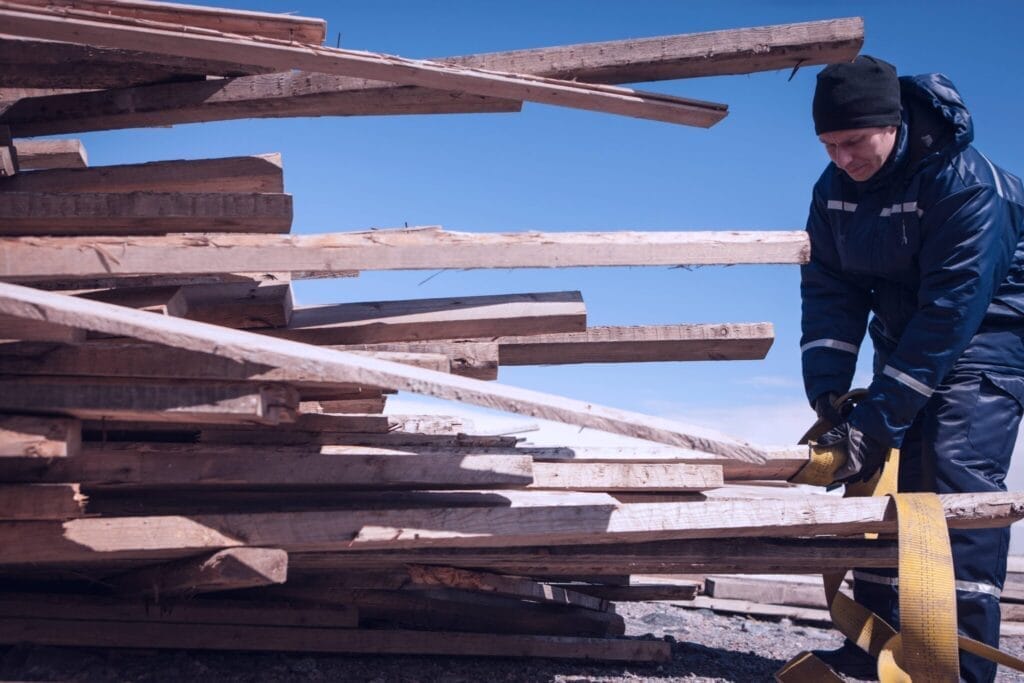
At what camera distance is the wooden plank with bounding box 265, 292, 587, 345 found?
3.27m

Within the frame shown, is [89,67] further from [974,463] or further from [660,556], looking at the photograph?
[974,463]

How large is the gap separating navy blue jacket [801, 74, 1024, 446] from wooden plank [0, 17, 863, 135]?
596mm

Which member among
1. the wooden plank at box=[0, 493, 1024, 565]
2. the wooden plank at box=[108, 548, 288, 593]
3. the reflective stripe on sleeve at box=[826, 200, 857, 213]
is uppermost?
the reflective stripe on sleeve at box=[826, 200, 857, 213]

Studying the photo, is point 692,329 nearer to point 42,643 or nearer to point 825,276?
point 825,276

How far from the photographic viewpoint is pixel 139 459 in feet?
9.71

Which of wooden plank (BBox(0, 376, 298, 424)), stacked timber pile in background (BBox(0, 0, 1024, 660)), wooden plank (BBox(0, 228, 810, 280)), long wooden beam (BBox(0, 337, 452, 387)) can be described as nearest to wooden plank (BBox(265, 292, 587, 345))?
stacked timber pile in background (BBox(0, 0, 1024, 660))

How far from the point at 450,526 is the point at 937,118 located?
2468 millimetres

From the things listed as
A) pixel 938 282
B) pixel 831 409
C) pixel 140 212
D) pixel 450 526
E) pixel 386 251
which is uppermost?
pixel 140 212

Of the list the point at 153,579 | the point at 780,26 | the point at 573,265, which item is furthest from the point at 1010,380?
the point at 153,579

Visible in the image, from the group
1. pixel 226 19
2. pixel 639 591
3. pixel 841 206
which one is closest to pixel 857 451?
pixel 841 206

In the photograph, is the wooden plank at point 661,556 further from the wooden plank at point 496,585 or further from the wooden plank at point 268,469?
the wooden plank at point 268,469

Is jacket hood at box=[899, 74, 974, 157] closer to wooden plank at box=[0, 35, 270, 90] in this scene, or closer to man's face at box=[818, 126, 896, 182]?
man's face at box=[818, 126, 896, 182]

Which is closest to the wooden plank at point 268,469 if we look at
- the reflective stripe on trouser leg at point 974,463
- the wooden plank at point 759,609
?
the reflective stripe on trouser leg at point 974,463

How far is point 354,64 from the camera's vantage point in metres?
3.16
